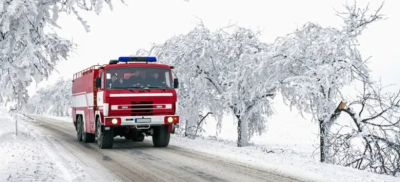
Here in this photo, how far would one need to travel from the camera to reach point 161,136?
50.1ft

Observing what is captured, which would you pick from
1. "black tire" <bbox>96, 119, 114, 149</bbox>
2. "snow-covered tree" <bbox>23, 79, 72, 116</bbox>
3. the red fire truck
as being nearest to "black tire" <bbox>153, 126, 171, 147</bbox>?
the red fire truck

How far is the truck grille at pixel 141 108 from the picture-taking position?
14016 millimetres

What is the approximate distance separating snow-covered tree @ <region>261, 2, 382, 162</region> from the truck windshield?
4374 mm

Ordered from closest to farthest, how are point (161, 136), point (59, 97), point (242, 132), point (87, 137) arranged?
point (161, 136)
point (87, 137)
point (242, 132)
point (59, 97)

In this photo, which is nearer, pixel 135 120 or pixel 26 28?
pixel 26 28

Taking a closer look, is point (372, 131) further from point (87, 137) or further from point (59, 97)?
point (59, 97)

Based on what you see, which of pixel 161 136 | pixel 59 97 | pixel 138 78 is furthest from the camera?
pixel 59 97

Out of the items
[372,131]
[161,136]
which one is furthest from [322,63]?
[161,136]

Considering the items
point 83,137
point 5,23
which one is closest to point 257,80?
point 83,137

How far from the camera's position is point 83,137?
17.9 meters

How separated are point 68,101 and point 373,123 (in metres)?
86.4

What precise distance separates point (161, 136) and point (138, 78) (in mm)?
2357

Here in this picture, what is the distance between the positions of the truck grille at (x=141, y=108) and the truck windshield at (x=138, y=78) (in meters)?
0.56

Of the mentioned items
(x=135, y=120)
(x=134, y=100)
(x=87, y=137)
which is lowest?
(x=87, y=137)
